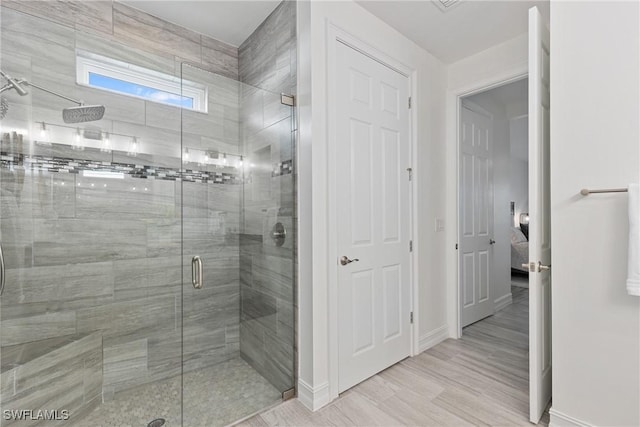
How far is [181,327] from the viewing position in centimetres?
198

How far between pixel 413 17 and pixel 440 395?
284 cm

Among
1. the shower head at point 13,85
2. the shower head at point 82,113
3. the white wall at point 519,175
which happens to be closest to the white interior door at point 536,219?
the shower head at point 82,113

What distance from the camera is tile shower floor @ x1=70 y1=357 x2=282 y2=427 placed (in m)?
1.79

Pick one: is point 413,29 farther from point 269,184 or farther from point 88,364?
point 88,364

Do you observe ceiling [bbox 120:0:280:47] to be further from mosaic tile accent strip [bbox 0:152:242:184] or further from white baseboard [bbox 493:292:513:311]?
white baseboard [bbox 493:292:513:311]

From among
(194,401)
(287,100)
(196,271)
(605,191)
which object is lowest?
(194,401)

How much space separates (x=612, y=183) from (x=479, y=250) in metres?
2.05

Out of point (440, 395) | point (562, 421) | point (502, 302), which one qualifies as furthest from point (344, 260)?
point (502, 302)

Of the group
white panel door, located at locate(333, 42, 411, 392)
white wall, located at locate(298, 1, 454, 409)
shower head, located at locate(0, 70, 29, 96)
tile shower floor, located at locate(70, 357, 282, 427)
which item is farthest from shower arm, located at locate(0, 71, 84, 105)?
tile shower floor, located at locate(70, 357, 282, 427)

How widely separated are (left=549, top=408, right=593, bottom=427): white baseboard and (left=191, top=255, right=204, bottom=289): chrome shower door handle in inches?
89.2

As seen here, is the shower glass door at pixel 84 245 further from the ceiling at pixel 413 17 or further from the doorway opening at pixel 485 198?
the doorway opening at pixel 485 198

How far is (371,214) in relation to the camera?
236cm

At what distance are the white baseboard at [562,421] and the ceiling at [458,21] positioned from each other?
2.75 meters

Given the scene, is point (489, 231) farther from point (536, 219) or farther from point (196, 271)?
point (196, 271)
